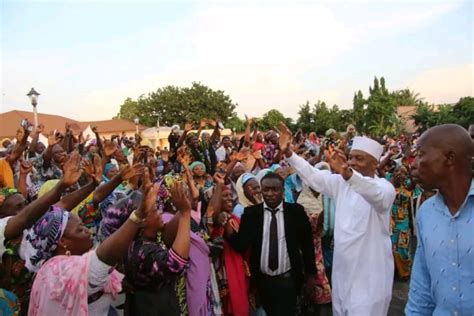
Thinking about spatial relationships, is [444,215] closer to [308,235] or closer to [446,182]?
[446,182]

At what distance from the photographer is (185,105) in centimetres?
5569

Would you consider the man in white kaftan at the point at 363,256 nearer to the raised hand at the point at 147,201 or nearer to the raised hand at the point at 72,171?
the raised hand at the point at 147,201

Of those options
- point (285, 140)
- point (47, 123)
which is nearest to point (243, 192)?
point (285, 140)

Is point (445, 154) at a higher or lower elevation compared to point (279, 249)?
higher

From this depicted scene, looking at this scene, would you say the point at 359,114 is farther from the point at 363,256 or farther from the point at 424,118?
the point at 363,256

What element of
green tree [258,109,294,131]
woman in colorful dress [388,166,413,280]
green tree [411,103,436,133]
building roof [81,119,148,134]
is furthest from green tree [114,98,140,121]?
woman in colorful dress [388,166,413,280]

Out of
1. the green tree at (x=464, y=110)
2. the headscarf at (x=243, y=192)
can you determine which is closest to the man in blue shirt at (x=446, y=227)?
the headscarf at (x=243, y=192)

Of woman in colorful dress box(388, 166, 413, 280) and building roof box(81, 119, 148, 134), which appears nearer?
woman in colorful dress box(388, 166, 413, 280)

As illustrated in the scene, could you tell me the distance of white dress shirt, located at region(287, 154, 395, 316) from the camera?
12.7 feet

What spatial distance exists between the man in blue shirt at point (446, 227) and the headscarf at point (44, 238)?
2.04 m

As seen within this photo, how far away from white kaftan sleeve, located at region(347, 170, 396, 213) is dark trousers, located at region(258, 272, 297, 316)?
106cm

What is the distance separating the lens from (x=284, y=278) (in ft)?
13.6

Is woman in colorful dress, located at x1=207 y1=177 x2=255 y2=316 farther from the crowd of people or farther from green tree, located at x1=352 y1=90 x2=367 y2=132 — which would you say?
green tree, located at x1=352 y1=90 x2=367 y2=132

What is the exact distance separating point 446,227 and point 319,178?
2.17 meters
